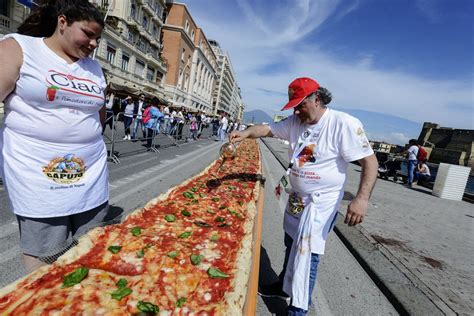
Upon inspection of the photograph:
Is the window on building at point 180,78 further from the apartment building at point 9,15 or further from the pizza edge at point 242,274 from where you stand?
the pizza edge at point 242,274

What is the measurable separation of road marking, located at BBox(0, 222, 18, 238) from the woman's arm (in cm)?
288

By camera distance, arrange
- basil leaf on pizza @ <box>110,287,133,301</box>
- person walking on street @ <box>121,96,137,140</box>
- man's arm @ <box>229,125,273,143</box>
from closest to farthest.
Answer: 1. basil leaf on pizza @ <box>110,287,133,301</box>
2. man's arm @ <box>229,125,273,143</box>
3. person walking on street @ <box>121,96,137,140</box>

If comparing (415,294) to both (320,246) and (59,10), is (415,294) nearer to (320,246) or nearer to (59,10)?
(320,246)

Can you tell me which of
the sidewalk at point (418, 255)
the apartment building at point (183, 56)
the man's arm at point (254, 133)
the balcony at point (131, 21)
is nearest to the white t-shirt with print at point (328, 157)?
the man's arm at point (254, 133)

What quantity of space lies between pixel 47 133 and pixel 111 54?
38.4m

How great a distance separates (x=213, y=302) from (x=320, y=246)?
48.5 inches

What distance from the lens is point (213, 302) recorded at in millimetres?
1875

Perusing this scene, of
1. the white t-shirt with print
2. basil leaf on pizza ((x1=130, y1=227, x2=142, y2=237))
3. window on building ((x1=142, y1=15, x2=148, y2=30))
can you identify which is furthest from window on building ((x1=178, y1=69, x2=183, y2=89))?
basil leaf on pizza ((x1=130, y1=227, x2=142, y2=237))

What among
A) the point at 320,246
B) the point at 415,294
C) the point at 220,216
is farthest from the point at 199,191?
the point at 415,294

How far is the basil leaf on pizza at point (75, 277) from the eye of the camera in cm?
171

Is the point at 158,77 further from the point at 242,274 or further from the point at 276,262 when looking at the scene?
the point at 242,274

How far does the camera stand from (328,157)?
264cm

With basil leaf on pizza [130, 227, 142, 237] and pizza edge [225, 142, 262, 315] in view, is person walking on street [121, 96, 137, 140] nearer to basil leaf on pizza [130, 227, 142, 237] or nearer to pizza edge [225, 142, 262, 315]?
basil leaf on pizza [130, 227, 142, 237]

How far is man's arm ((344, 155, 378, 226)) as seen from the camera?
252cm
